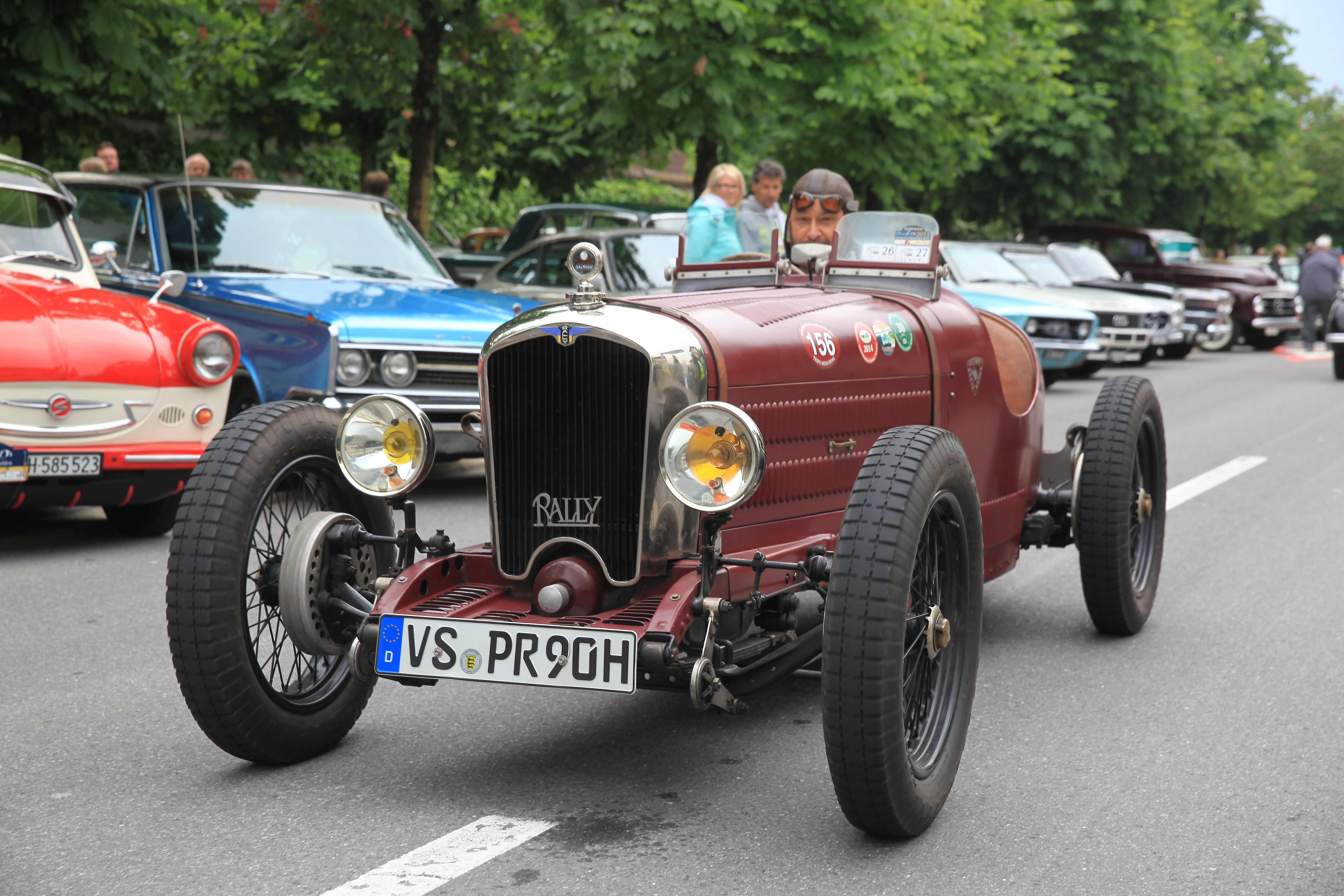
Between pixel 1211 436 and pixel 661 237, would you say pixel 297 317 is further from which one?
pixel 1211 436

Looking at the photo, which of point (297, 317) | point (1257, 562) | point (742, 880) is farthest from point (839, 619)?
point (297, 317)

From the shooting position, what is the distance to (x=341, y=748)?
4090mm

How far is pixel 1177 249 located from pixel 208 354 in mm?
20887

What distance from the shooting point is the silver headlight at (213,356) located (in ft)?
22.3

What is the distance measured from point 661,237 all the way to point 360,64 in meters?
4.19

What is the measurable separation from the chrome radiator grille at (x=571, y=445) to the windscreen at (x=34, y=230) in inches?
180

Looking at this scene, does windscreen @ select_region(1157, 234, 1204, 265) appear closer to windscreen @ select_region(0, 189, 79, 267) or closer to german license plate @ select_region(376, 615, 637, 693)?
windscreen @ select_region(0, 189, 79, 267)

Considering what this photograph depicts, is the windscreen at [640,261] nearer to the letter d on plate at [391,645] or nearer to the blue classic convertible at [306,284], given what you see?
the blue classic convertible at [306,284]

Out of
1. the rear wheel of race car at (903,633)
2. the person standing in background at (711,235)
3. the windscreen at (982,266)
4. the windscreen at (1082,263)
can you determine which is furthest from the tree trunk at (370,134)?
the rear wheel of race car at (903,633)

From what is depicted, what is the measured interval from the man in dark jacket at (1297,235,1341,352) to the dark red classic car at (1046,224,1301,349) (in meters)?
0.87

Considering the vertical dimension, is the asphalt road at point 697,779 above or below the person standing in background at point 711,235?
below

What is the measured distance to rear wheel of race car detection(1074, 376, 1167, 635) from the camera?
516 cm

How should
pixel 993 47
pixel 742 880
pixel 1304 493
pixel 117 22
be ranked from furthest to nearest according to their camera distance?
pixel 993 47, pixel 117 22, pixel 1304 493, pixel 742 880

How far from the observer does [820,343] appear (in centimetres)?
434
